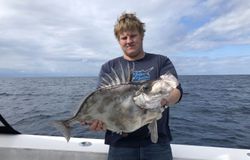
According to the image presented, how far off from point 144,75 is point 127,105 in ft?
1.89

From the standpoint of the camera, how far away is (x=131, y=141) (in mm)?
3209

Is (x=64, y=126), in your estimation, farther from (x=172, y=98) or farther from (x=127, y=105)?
(x=172, y=98)

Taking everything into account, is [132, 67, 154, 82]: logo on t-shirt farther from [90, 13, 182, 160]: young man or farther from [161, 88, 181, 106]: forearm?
[161, 88, 181, 106]: forearm

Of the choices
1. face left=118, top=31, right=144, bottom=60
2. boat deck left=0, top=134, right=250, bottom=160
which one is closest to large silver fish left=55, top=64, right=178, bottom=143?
face left=118, top=31, right=144, bottom=60

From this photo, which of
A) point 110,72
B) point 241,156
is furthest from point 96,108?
point 241,156

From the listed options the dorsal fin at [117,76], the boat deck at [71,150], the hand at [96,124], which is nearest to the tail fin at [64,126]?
the hand at [96,124]

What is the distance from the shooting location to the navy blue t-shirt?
3184 millimetres

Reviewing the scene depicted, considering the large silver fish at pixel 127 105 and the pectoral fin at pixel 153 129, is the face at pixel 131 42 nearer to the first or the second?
the large silver fish at pixel 127 105

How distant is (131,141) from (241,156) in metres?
1.57

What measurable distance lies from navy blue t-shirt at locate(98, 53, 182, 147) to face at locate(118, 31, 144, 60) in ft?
0.38

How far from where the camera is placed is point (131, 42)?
317cm

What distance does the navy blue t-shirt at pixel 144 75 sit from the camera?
3184mm

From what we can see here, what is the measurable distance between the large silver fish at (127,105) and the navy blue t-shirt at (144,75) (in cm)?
32

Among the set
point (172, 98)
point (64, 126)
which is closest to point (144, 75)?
point (172, 98)
